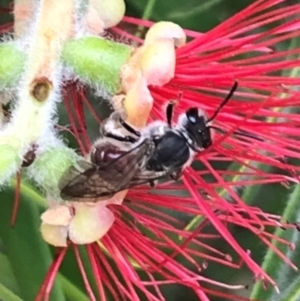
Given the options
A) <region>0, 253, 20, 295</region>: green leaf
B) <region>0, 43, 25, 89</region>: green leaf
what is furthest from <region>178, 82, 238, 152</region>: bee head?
<region>0, 253, 20, 295</region>: green leaf

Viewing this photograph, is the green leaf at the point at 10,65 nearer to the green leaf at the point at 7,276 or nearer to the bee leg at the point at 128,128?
the bee leg at the point at 128,128

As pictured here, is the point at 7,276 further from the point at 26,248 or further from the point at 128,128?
the point at 128,128

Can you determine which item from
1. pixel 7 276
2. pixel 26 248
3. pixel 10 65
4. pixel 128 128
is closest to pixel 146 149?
pixel 128 128

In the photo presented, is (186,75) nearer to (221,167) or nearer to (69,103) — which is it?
(69,103)

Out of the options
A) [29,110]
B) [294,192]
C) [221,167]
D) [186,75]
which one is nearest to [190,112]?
[186,75]

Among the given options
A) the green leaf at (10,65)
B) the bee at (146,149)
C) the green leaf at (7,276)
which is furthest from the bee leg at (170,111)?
the green leaf at (7,276)

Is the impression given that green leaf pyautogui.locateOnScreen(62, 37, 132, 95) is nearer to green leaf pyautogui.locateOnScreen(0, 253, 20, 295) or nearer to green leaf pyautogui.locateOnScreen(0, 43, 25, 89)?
green leaf pyautogui.locateOnScreen(0, 43, 25, 89)
